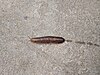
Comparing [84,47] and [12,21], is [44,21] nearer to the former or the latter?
[12,21]

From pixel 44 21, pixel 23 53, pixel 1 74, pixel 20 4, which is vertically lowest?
pixel 1 74

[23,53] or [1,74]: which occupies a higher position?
[23,53]

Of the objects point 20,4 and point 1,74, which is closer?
point 1,74

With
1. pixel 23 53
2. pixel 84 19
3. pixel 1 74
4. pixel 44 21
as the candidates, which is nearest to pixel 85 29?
pixel 84 19

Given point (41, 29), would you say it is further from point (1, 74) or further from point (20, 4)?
point (1, 74)

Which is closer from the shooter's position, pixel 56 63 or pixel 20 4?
pixel 56 63

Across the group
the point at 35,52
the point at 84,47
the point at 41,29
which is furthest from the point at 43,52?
the point at 84,47

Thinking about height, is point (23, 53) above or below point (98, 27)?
below
